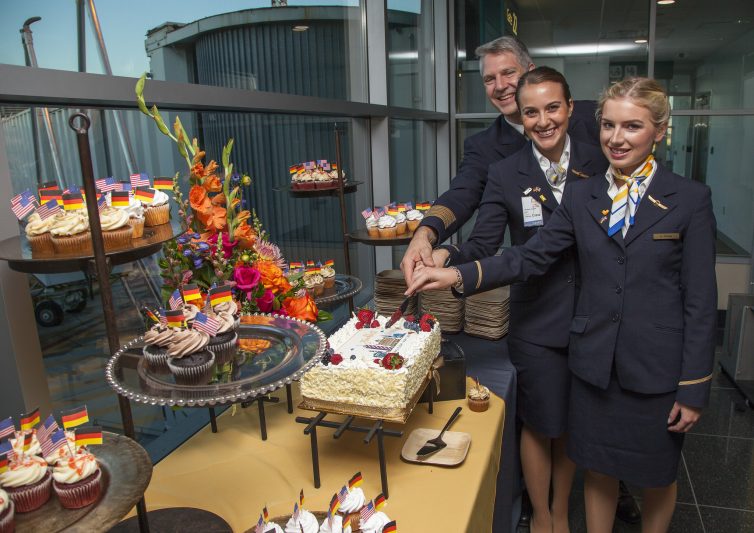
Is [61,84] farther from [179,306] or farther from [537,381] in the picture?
[537,381]

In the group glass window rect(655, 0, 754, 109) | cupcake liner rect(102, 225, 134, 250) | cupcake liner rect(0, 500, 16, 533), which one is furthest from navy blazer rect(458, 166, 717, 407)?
glass window rect(655, 0, 754, 109)

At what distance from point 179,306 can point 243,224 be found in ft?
1.16

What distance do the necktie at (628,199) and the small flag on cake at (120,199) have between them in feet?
3.99

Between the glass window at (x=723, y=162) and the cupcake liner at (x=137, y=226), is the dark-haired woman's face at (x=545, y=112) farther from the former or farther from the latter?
the glass window at (x=723, y=162)

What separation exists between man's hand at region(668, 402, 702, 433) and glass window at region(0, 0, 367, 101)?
66.6 inches

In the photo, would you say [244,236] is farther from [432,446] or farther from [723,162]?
[723,162]

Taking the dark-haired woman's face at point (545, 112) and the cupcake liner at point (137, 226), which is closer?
the cupcake liner at point (137, 226)

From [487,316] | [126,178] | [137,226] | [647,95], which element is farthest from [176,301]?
[487,316]

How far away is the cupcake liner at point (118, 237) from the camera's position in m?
1.04

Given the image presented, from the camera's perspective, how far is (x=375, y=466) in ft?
4.80

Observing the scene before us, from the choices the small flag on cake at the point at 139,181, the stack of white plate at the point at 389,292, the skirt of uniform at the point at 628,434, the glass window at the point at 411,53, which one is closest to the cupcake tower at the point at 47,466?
the small flag on cake at the point at 139,181

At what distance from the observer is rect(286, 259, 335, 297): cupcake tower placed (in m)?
1.87

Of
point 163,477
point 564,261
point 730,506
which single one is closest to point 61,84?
point 163,477

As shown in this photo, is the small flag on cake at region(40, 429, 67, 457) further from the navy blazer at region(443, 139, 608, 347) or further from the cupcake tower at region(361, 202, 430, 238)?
the cupcake tower at region(361, 202, 430, 238)
